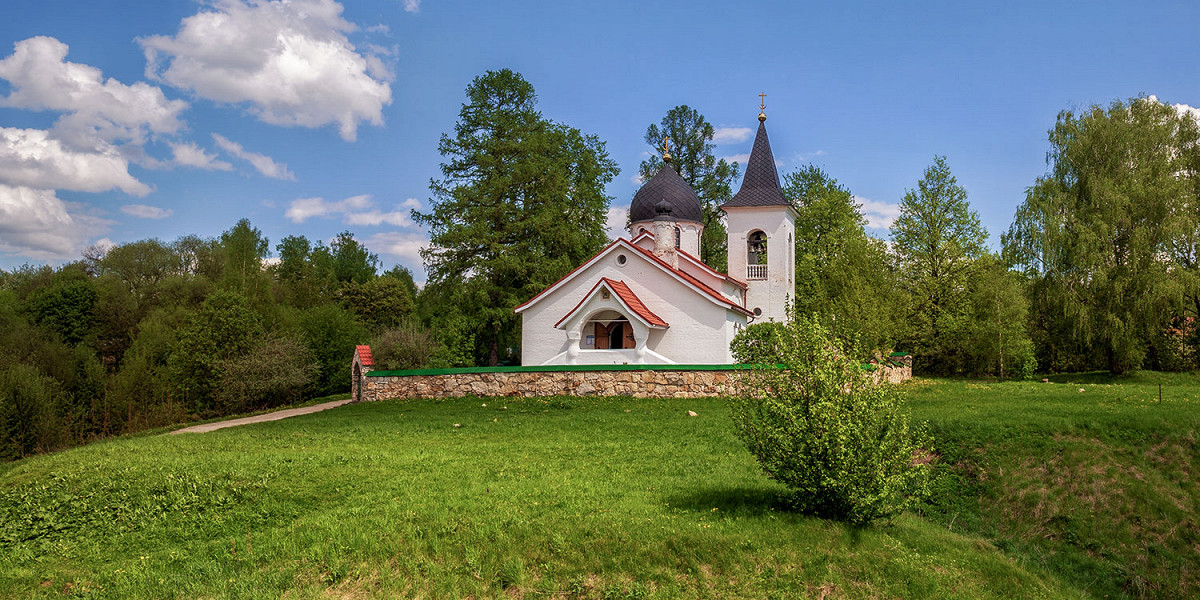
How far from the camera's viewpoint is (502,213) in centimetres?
3159

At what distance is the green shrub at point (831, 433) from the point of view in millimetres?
7691

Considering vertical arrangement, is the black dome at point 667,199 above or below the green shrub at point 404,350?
above

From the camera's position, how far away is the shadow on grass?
28.4 feet

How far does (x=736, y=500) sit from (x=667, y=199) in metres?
23.1

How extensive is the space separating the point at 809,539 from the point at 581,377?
13.7m

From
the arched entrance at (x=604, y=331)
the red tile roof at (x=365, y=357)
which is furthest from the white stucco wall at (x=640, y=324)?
the red tile roof at (x=365, y=357)

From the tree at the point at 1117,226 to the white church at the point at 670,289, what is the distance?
10436 mm

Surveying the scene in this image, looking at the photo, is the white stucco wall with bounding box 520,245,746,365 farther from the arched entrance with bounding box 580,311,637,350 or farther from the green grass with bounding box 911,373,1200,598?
the green grass with bounding box 911,373,1200,598

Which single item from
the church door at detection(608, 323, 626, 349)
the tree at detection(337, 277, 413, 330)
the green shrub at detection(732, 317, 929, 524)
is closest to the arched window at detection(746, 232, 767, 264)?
the church door at detection(608, 323, 626, 349)

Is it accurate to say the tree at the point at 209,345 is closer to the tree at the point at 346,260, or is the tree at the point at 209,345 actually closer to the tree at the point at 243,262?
the tree at the point at 243,262

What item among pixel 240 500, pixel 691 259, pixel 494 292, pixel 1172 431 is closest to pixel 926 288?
pixel 691 259

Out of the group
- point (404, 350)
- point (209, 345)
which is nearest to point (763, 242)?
point (404, 350)

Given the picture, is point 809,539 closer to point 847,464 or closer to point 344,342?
point 847,464

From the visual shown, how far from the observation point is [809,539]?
7.82m
